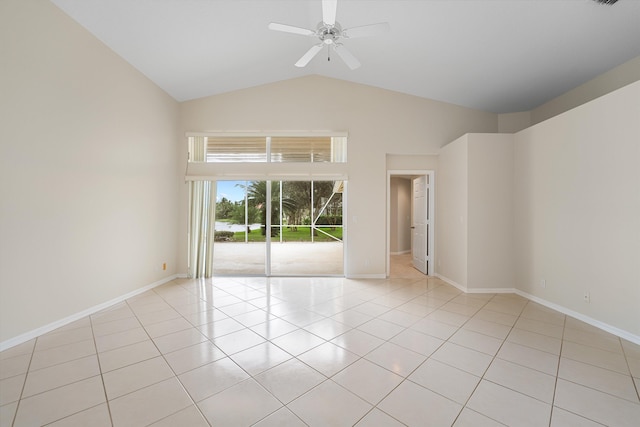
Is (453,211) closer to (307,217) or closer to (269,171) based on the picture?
(307,217)

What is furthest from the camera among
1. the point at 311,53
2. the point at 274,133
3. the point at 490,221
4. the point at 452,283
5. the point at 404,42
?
the point at 274,133

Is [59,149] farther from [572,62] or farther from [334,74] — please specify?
[572,62]

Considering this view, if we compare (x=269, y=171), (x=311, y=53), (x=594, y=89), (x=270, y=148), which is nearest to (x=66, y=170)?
(x=269, y=171)

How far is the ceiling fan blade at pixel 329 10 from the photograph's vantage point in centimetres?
225

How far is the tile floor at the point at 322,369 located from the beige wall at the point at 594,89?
128 inches

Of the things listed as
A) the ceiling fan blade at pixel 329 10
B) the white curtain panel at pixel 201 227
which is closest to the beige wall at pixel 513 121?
the ceiling fan blade at pixel 329 10

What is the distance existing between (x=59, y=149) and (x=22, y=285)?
1.48 m

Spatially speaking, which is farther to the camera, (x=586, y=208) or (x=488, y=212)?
(x=488, y=212)

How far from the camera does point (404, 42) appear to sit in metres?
3.66

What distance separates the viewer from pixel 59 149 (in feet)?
9.37

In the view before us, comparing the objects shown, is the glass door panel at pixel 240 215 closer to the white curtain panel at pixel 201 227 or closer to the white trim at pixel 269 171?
the white curtain panel at pixel 201 227

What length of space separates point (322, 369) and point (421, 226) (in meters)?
4.23

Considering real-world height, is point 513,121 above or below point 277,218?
above

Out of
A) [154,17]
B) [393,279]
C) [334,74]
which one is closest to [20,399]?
[154,17]
